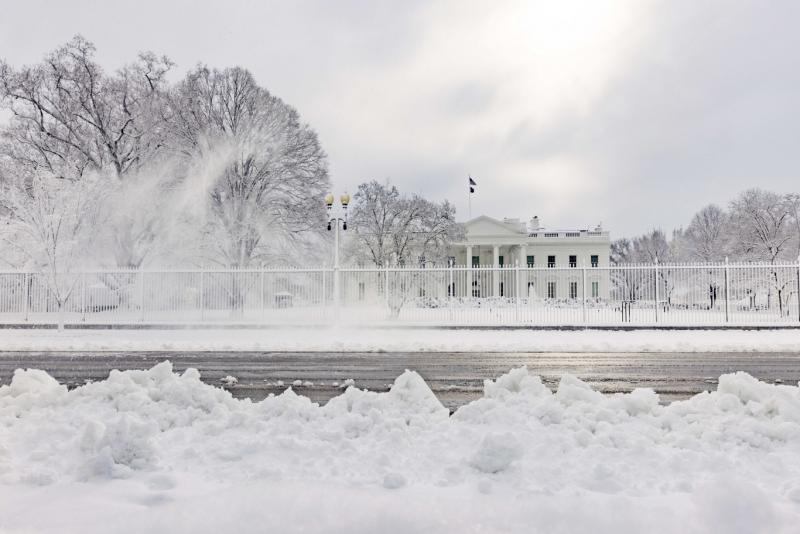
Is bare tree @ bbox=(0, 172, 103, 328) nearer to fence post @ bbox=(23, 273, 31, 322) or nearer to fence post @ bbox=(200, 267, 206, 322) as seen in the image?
fence post @ bbox=(23, 273, 31, 322)

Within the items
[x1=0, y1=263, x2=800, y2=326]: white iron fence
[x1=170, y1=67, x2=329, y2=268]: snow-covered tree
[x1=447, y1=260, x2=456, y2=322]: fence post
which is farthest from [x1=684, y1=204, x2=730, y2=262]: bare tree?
[x1=170, y1=67, x2=329, y2=268]: snow-covered tree

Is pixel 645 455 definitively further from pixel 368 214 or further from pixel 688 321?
pixel 368 214

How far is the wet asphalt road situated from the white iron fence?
1030 cm

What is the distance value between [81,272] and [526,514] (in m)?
25.0

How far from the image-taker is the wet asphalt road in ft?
26.2

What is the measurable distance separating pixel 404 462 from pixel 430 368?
6.60 m

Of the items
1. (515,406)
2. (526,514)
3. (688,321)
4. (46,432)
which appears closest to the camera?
(526,514)

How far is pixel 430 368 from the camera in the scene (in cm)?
1038

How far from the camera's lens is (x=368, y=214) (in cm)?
4591

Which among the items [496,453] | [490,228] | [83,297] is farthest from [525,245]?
[496,453]

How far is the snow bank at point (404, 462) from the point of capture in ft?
10.0

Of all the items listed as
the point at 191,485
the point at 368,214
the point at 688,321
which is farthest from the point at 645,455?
the point at 368,214

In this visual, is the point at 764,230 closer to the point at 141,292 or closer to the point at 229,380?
the point at 141,292

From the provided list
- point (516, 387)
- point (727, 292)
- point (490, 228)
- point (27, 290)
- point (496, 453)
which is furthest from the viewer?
point (490, 228)
